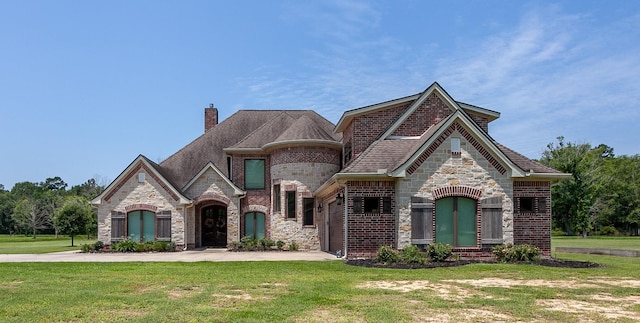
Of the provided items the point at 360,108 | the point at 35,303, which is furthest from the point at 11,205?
the point at 35,303

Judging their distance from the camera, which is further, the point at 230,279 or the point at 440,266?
the point at 440,266

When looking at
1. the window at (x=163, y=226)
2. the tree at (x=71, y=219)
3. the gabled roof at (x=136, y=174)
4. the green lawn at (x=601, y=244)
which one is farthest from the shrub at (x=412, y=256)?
the tree at (x=71, y=219)

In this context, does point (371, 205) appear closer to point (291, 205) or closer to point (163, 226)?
point (291, 205)

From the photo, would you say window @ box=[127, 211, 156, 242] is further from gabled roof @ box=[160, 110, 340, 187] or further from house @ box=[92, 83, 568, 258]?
gabled roof @ box=[160, 110, 340, 187]

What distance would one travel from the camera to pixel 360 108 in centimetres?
2184

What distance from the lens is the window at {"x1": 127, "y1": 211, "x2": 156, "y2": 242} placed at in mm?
27047

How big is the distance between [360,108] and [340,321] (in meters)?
14.5

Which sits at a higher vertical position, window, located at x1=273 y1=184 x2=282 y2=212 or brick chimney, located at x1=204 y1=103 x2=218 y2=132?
brick chimney, located at x1=204 y1=103 x2=218 y2=132

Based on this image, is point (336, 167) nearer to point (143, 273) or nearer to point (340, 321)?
point (143, 273)

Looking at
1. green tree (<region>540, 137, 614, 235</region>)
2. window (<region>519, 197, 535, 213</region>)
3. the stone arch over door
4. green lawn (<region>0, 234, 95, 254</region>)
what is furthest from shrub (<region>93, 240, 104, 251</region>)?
green tree (<region>540, 137, 614, 235</region>)

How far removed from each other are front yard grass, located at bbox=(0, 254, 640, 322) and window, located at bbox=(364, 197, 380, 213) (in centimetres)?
319

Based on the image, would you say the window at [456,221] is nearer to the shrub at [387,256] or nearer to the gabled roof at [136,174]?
the shrub at [387,256]

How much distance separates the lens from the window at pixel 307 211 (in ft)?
86.0

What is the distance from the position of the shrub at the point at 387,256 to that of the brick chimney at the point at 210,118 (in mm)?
19294
